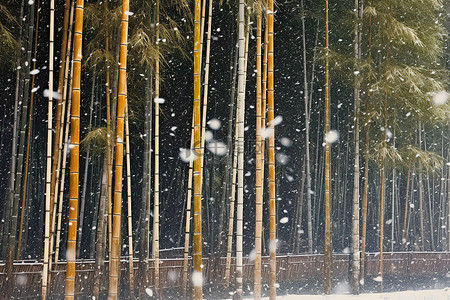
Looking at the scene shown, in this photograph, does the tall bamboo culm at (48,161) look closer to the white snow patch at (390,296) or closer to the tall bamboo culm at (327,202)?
the white snow patch at (390,296)

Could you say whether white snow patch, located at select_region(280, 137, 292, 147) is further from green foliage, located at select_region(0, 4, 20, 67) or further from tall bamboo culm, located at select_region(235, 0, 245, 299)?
tall bamboo culm, located at select_region(235, 0, 245, 299)

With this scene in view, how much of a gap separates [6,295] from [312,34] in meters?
6.57

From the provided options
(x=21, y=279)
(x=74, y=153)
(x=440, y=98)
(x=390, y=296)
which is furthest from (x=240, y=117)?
(x=440, y=98)

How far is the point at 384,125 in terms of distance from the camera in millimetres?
7047

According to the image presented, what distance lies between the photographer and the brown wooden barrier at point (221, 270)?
5485mm

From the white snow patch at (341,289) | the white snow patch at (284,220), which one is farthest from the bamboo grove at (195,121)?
the white snow patch at (341,289)

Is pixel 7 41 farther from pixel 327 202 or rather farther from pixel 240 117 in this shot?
pixel 327 202

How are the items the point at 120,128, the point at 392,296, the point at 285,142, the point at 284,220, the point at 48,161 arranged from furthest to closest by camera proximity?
1. the point at 284,220
2. the point at 285,142
3. the point at 392,296
4. the point at 48,161
5. the point at 120,128

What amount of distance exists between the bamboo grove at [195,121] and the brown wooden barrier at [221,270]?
49 mm

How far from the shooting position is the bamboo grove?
4.55m

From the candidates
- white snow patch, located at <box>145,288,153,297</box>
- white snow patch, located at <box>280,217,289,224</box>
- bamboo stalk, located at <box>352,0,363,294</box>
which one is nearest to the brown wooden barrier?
white snow patch, located at <box>145,288,153,297</box>

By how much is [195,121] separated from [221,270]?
154 inches

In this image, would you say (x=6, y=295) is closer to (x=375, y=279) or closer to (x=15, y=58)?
(x=15, y=58)

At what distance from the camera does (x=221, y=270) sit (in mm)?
7090
